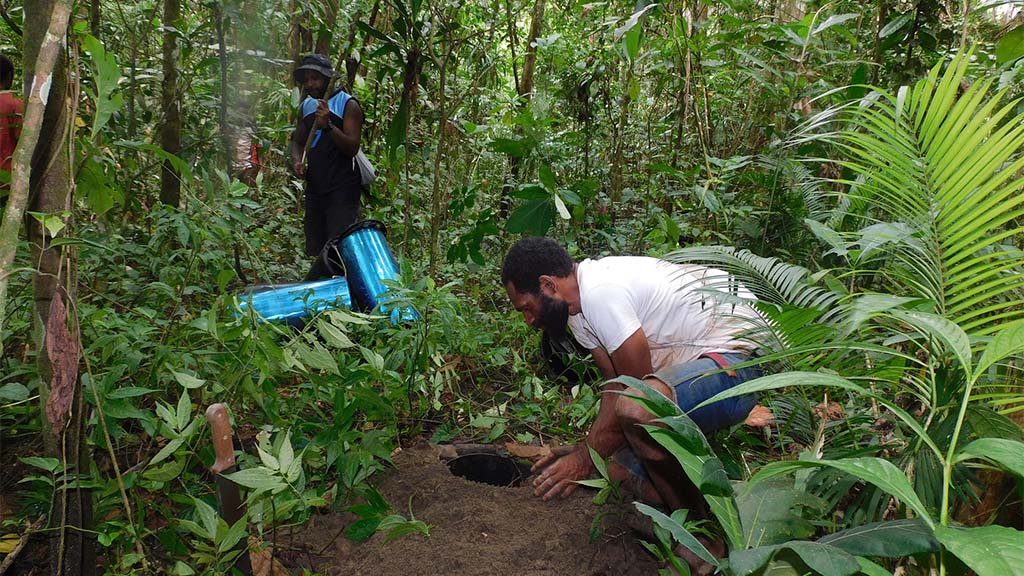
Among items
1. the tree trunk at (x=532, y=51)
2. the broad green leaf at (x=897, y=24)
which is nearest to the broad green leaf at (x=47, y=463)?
the broad green leaf at (x=897, y=24)

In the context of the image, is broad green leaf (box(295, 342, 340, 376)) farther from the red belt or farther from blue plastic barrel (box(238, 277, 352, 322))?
the red belt

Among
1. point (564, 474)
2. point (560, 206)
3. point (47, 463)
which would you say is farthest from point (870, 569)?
point (560, 206)

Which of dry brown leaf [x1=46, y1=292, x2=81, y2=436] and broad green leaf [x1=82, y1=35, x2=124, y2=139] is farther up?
broad green leaf [x1=82, y1=35, x2=124, y2=139]

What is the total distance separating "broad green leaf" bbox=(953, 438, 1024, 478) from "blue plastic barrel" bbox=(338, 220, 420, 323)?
275 cm

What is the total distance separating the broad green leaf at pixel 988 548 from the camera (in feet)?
2.45

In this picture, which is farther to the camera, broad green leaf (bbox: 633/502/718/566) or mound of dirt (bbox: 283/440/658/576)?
mound of dirt (bbox: 283/440/658/576)

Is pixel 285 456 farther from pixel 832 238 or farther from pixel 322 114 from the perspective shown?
pixel 322 114

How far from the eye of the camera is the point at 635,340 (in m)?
2.24

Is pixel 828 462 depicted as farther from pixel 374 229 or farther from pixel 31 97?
pixel 374 229

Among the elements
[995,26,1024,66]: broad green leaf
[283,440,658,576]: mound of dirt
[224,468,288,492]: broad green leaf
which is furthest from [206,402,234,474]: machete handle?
[995,26,1024,66]: broad green leaf

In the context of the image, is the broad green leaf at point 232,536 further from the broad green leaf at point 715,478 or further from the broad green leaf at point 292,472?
the broad green leaf at point 715,478

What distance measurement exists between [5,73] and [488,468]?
3399 millimetres

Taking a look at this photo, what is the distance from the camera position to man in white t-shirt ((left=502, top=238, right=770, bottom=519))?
6.98ft

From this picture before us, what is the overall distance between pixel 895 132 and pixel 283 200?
192 inches
